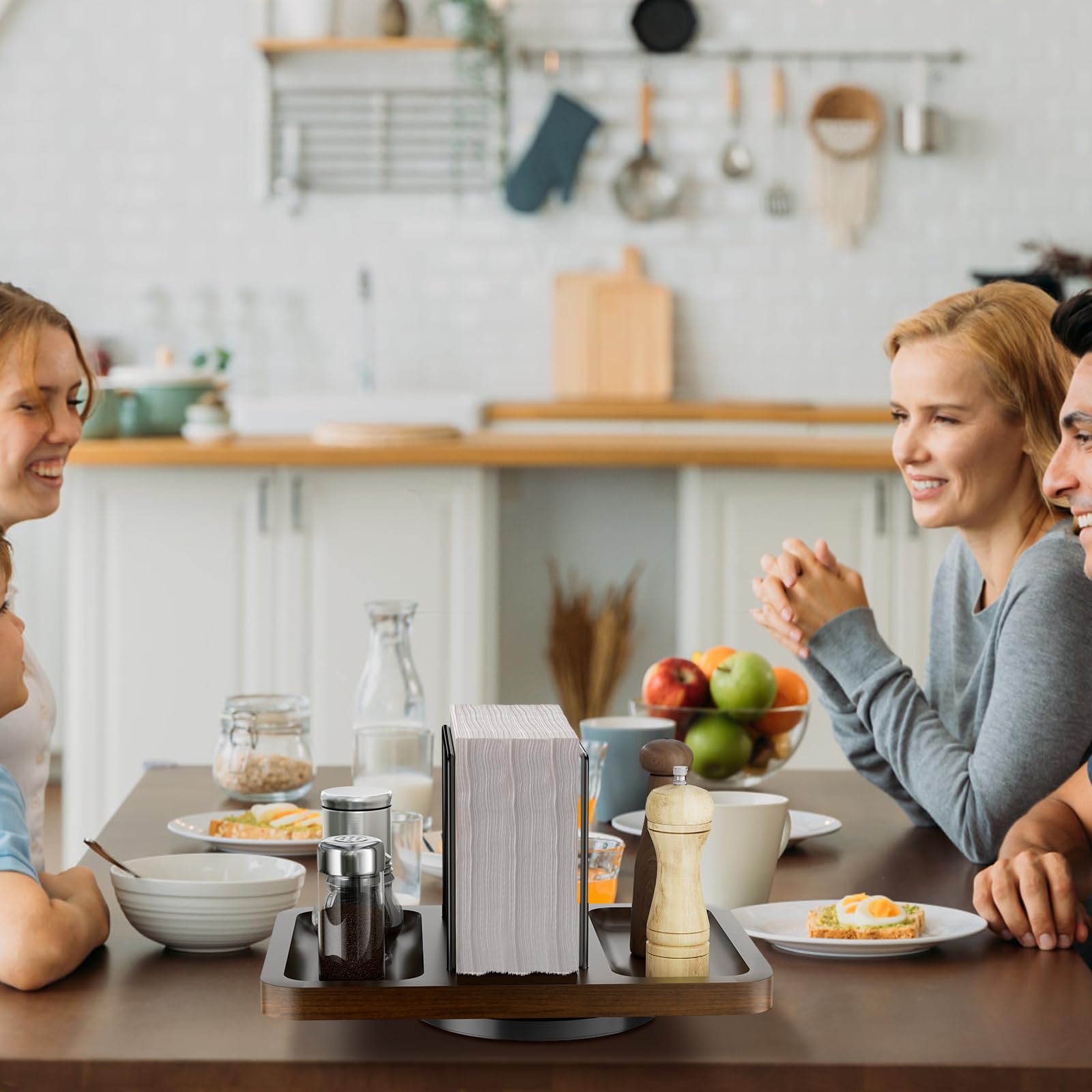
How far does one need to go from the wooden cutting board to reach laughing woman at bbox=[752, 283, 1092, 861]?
405 centimetres

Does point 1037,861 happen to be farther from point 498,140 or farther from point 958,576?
point 498,140

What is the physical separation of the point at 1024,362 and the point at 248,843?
0.98 m

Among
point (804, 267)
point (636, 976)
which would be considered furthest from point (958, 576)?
point (804, 267)

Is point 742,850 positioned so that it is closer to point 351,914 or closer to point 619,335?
point 351,914

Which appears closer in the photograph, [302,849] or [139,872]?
[139,872]

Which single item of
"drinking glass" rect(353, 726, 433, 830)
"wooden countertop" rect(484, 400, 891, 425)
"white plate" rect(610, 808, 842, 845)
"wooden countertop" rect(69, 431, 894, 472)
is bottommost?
"white plate" rect(610, 808, 842, 845)

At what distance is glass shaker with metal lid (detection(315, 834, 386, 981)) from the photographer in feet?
3.17

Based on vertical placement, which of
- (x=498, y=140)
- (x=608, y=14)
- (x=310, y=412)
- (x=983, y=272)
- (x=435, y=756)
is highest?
(x=608, y=14)

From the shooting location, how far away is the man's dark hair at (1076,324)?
4.75ft

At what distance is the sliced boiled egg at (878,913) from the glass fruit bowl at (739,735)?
0.45 m

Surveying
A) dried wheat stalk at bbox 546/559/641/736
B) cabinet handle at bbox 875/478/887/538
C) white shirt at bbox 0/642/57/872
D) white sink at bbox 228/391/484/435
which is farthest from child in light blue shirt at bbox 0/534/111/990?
white sink at bbox 228/391/484/435

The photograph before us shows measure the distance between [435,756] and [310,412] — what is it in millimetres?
3304

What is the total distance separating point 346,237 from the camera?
5.94 metres

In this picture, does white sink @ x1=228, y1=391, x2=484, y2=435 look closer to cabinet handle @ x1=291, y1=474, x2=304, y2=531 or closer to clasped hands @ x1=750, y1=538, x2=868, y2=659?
cabinet handle @ x1=291, y1=474, x2=304, y2=531
